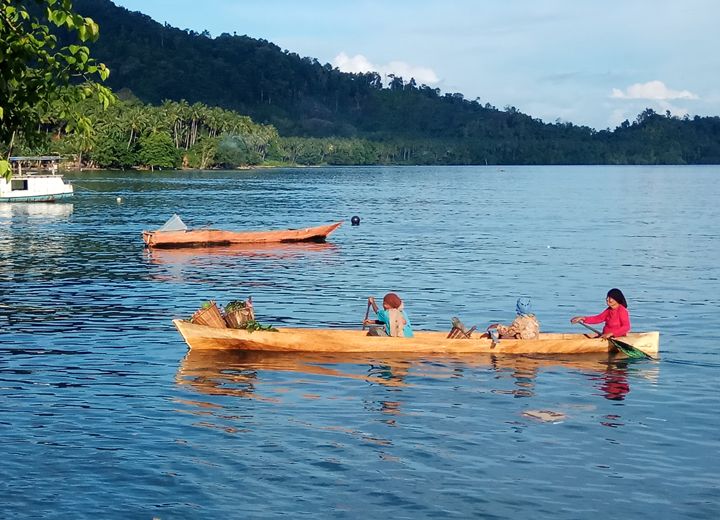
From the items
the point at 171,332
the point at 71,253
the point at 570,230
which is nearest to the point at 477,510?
the point at 171,332

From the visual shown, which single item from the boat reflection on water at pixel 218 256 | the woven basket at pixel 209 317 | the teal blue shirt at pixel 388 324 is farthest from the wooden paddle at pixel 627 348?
the boat reflection on water at pixel 218 256

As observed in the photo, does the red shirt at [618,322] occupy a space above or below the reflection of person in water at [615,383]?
above

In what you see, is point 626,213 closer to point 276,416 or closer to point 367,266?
point 367,266

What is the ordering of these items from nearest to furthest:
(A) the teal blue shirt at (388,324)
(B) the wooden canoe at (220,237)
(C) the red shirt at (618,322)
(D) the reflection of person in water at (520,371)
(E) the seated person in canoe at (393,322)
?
1. (D) the reflection of person in water at (520,371)
2. (E) the seated person in canoe at (393,322)
3. (A) the teal blue shirt at (388,324)
4. (C) the red shirt at (618,322)
5. (B) the wooden canoe at (220,237)

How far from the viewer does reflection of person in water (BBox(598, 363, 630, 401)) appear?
21969 millimetres

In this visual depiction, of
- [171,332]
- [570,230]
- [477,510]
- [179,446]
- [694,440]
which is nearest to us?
[477,510]

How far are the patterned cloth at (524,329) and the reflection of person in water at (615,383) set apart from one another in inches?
83.1

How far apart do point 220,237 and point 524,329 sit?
110ft

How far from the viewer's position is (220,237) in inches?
2218

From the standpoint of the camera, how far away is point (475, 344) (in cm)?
2509

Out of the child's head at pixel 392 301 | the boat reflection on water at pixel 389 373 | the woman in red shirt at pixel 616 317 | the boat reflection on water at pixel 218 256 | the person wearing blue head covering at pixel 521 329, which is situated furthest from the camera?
the boat reflection on water at pixel 218 256

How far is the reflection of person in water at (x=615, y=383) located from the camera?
2197 centimetres

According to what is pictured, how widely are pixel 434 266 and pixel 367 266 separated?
336 centimetres

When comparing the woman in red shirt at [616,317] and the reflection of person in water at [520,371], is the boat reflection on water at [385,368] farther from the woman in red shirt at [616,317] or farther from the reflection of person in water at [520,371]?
the woman in red shirt at [616,317]
